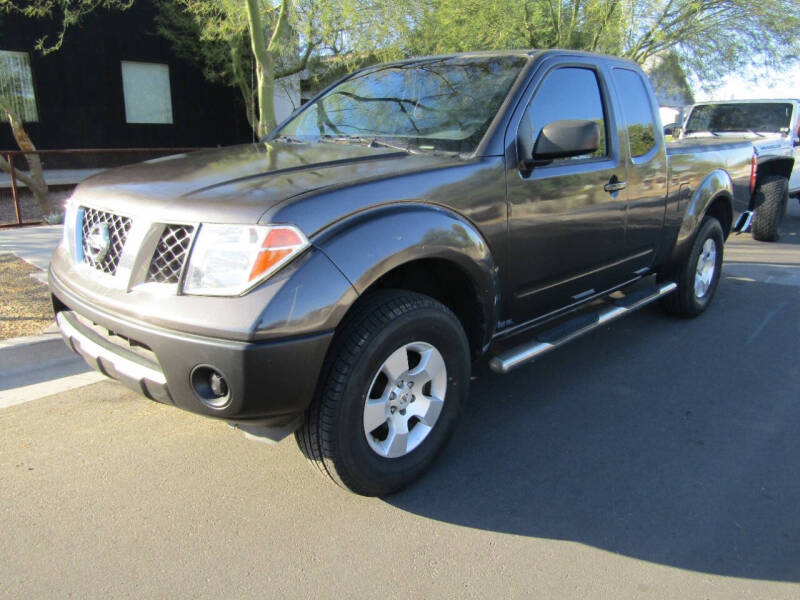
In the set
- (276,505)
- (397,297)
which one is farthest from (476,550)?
(397,297)

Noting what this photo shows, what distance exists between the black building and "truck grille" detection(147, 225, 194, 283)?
563 inches

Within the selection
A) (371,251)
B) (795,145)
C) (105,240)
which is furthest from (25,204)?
(795,145)

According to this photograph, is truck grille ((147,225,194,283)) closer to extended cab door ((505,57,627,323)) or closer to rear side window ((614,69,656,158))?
extended cab door ((505,57,627,323))

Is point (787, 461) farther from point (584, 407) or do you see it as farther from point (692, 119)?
point (692, 119)

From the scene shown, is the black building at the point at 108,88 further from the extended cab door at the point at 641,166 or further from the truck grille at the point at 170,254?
the truck grille at the point at 170,254

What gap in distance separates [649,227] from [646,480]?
194 cm

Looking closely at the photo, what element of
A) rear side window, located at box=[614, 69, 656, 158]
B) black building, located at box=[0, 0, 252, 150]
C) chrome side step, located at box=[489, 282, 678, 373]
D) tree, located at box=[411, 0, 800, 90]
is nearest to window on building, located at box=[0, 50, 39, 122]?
black building, located at box=[0, 0, 252, 150]

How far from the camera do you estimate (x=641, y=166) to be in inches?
162

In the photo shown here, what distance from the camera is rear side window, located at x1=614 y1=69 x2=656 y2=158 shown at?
4129mm

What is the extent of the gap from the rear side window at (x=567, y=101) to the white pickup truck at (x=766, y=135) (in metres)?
5.01

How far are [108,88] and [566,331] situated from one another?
15123 millimetres

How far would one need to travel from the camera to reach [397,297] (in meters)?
2.67

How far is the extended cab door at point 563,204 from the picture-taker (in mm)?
3223

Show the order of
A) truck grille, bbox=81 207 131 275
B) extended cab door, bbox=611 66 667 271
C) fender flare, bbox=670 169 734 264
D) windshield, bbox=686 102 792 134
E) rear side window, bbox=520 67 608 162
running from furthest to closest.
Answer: windshield, bbox=686 102 792 134
fender flare, bbox=670 169 734 264
extended cab door, bbox=611 66 667 271
rear side window, bbox=520 67 608 162
truck grille, bbox=81 207 131 275
